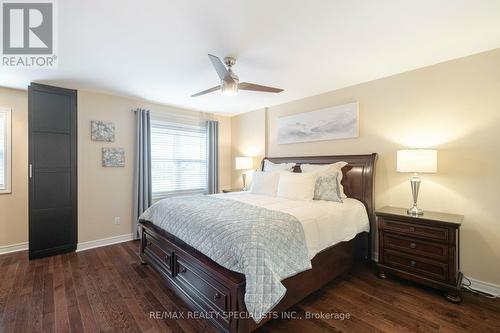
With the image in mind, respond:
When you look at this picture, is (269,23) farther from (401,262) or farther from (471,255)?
(471,255)

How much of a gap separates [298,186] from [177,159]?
2677 mm

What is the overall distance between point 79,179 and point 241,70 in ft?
9.56

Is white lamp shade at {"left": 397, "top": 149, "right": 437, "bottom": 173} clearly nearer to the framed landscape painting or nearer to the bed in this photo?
the bed

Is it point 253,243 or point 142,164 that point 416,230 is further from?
point 142,164

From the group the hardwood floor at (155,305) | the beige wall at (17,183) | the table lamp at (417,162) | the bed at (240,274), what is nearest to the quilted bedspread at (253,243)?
the bed at (240,274)

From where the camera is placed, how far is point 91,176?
3.62m

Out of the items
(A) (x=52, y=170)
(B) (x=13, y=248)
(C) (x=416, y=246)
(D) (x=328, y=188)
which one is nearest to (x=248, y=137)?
(D) (x=328, y=188)

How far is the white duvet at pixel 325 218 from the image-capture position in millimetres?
2098

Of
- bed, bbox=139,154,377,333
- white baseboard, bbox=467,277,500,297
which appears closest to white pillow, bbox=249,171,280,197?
bed, bbox=139,154,377,333

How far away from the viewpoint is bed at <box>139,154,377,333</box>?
167cm

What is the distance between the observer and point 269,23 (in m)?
1.88

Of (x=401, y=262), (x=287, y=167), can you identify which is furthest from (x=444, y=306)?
(x=287, y=167)

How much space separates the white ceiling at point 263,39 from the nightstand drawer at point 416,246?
6.29ft

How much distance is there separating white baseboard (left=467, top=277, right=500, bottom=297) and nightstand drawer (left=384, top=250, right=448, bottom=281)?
0.51 metres
